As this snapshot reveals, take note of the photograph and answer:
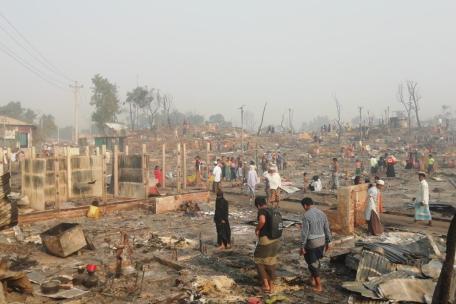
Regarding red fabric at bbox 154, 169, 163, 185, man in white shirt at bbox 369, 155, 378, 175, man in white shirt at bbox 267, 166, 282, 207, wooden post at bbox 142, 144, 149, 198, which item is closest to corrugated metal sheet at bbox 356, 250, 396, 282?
man in white shirt at bbox 267, 166, 282, 207

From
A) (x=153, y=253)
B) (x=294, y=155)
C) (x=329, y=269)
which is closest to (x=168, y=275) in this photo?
(x=153, y=253)

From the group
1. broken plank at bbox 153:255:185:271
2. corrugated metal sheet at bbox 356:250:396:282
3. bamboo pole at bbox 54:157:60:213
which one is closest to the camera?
corrugated metal sheet at bbox 356:250:396:282

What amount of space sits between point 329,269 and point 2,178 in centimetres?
644

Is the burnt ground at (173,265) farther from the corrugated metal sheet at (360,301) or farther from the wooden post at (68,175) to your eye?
the wooden post at (68,175)

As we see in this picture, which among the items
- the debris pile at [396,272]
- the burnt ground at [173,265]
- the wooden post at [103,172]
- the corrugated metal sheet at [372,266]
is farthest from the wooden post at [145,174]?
the corrugated metal sheet at [372,266]

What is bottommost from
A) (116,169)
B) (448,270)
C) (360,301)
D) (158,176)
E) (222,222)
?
(360,301)

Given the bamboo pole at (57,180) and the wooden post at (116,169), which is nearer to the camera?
the bamboo pole at (57,180)

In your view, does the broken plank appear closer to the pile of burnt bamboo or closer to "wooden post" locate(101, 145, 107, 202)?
the pile of burnt bamboo

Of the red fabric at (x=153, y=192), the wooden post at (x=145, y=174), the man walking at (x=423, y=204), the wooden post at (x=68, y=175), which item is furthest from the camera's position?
the red fabric at (x=153, y=192)

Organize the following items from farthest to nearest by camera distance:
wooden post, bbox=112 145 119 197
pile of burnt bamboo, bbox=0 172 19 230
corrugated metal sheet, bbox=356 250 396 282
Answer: wooden post, bbox=112 145 119 197 < pile of burnt bamboo, bbox=0 172 19 230 < corrugated metal sheet, bbox=356 250 396 282

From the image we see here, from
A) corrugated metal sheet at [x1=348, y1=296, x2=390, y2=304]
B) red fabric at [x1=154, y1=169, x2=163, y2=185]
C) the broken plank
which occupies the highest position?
red fabric at [x1=154, y1=169, x2=163, y2=185]

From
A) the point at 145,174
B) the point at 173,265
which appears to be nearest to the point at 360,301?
the point at 173,265

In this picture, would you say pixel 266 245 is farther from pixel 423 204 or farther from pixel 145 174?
pixel 145 174

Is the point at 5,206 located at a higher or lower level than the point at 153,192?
higher
